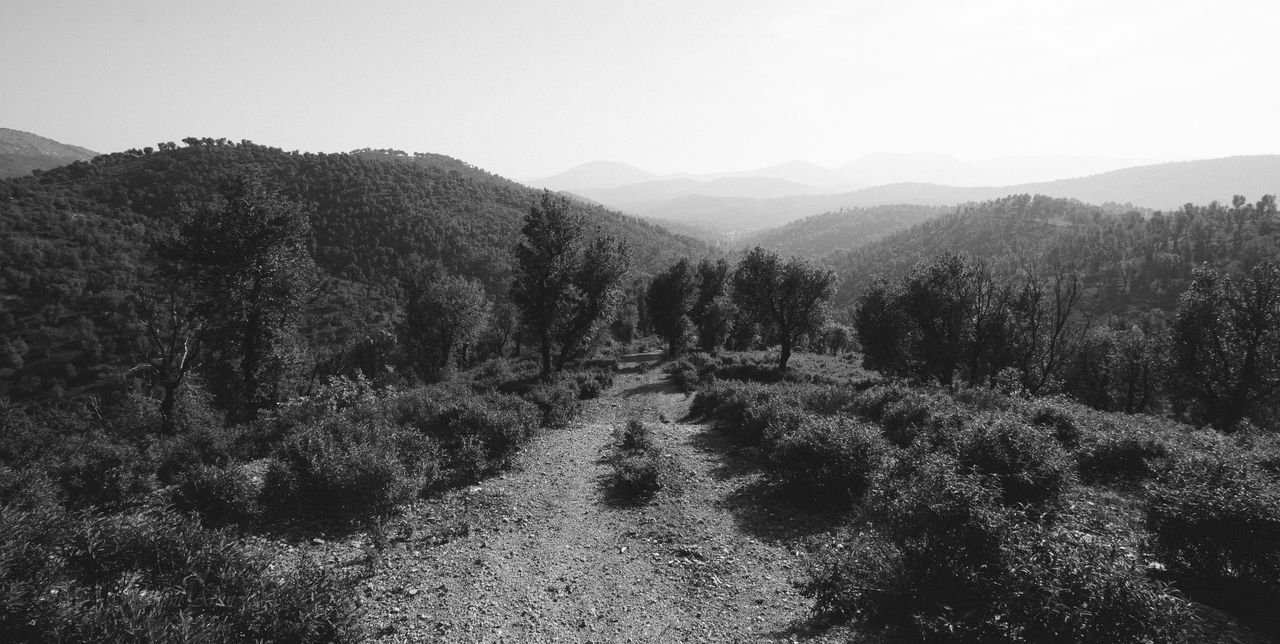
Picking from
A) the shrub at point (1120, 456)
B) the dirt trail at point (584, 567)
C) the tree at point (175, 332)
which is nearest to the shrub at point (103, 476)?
the dirt trail at point (584, 567)

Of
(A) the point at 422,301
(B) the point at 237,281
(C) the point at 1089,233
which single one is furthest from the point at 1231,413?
(C) the point at 1089,233

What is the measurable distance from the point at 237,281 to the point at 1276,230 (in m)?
204

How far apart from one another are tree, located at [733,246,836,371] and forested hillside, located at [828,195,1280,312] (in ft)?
148

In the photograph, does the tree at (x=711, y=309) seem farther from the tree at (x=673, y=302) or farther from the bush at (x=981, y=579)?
the bush at (x=981, y=579)

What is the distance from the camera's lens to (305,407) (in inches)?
670

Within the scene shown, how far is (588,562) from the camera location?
33.3ft

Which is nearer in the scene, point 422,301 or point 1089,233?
point 422,301

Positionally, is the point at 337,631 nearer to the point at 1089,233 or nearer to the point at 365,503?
the point at 365,503

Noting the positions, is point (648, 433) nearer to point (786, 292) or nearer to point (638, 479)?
point (638, 479)

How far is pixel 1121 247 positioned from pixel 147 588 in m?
199

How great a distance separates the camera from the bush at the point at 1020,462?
33.0ft

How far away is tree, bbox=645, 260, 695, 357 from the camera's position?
164 ft

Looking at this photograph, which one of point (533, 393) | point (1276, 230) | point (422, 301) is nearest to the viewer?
point (533, 393)

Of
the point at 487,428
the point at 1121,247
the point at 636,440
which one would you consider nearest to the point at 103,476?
the point at 487,428
